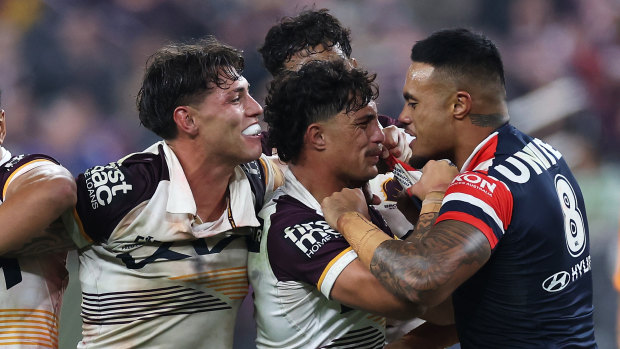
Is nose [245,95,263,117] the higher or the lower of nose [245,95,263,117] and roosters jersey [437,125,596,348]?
the higher

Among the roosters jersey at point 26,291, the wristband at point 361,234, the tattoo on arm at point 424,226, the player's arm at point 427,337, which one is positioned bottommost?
the player's arm at point 427,337

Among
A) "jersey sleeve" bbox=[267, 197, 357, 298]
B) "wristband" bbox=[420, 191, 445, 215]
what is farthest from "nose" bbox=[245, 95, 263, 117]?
"wristband" bbox=[420, 191, 445, 215]

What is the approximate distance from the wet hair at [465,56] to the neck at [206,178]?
849mm

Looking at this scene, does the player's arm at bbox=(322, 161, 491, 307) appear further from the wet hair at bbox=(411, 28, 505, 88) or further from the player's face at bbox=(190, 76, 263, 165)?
the player's face at bbox=(190, 76, 263, 165)

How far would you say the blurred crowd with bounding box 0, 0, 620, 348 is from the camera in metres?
5.55

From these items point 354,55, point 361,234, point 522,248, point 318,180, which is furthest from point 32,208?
point 354,55

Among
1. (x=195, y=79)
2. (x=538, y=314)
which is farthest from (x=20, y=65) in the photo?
(x=538, y=314)

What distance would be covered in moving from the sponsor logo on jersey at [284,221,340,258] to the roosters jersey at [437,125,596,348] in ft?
1.42

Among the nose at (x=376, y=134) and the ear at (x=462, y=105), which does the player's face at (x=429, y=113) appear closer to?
the ear at (x=462, y=105)

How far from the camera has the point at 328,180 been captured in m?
2.55

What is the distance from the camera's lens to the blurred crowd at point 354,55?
5.55m

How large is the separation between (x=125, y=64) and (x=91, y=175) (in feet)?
11.6

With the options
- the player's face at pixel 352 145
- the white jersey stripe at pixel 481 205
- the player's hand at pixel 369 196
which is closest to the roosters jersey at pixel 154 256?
the player's face at pixel 352 145

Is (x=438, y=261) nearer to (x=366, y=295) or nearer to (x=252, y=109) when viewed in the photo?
(x=366, y=295)
